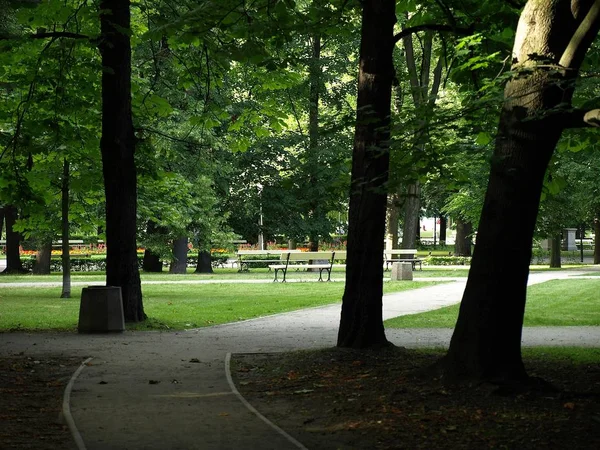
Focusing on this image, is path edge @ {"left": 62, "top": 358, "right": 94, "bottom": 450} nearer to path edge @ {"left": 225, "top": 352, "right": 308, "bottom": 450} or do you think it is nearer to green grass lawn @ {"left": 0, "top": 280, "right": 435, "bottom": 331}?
path edge @ {"left": 225, "top": 352, "right": 308, "bottom": 450}

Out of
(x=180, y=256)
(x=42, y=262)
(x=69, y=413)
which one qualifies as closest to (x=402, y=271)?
(x=180, y=256)

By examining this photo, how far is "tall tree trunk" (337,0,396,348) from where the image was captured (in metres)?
11.9

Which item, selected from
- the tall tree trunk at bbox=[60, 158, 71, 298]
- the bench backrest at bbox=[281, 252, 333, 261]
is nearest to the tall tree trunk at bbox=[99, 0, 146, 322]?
the tall tree trunk at bbox=[60, 158, 71, 298]

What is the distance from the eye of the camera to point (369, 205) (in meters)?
11.9

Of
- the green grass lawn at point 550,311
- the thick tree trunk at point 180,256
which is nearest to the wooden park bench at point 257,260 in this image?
the thick tree trunk at point 180,256

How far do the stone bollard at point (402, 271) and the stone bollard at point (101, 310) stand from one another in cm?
1710

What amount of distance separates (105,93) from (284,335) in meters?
5.05

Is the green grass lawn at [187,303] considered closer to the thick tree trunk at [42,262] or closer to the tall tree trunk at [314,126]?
the tall tree trunk at [314,126]

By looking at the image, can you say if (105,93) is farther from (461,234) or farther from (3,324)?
(461,234)

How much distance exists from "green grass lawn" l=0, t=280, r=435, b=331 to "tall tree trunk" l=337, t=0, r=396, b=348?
5.24 metres

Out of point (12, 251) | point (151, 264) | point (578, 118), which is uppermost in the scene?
point (578, 118)

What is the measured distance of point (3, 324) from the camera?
17.4m

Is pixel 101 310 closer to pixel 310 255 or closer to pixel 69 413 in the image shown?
pixel 69 413

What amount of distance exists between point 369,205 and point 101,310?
5.56m
